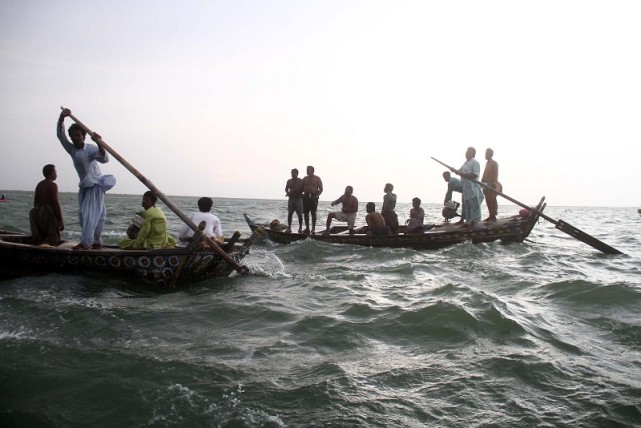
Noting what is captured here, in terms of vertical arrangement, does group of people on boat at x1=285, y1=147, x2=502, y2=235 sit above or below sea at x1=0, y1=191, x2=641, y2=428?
above

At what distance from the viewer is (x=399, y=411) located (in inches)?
128

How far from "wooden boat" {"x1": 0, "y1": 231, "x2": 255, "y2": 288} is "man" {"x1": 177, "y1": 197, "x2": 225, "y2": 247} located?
1.41 ft

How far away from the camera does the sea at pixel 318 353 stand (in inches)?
127

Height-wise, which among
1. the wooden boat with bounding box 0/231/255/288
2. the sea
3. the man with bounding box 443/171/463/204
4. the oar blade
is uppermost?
the man with bounding box 443/171/463/204

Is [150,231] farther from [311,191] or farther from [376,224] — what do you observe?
[311,191]

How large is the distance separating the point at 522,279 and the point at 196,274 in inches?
218

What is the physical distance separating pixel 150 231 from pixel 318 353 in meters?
4.16

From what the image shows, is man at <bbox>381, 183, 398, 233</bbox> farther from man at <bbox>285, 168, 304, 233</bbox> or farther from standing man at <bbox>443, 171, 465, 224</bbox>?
man at <bbox>285, 168, 304, 233</bbox>

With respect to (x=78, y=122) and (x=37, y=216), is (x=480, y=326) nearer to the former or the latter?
(x=78, y=122)

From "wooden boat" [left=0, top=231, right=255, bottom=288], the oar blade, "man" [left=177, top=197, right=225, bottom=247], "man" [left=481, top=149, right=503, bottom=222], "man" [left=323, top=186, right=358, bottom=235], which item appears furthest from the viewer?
"man" [left=323, top=186, right=358, bottom=235]

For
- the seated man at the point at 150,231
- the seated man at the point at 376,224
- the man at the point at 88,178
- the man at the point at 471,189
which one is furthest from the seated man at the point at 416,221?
the man at the point at 88,178

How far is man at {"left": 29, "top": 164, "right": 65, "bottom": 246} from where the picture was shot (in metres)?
7.36

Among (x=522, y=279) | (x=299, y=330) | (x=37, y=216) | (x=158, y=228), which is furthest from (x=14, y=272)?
(x=522, y=279)

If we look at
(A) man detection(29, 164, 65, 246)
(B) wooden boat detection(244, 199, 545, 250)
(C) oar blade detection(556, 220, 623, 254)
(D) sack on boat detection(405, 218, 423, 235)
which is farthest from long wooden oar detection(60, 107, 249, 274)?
(C) oar blade detection(556, 220, 623, 254)
